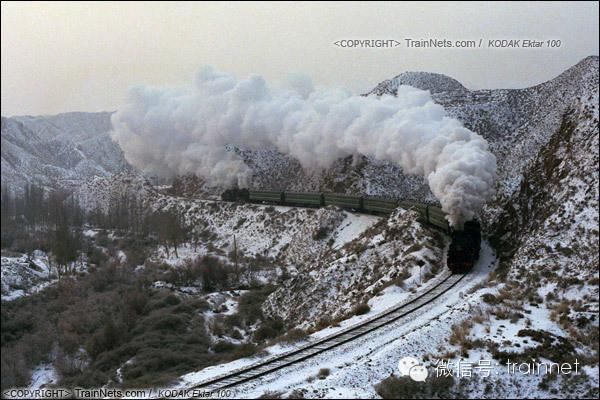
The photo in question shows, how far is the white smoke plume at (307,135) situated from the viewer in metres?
30.2

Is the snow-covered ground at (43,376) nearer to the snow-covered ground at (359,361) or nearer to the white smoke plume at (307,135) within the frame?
the snow-covered ground at (359,361)

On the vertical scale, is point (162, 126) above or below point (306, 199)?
above

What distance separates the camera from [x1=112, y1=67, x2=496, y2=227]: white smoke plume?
30219mm

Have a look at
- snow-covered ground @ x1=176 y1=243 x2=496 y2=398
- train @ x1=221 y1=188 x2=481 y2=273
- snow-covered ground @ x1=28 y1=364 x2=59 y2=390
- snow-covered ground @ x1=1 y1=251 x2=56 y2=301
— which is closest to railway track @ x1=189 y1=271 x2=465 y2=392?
snow-covered ground @ x1=176 y1=243 x2=496 y2=398

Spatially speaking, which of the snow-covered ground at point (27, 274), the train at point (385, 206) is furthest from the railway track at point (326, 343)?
the snow-covered ground at point (27, 274)

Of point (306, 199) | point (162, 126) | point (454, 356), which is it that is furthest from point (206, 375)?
point (162, 126)

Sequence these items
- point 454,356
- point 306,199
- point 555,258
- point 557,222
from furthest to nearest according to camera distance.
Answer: point 306,199, point 557,222, point 555,258, point 454,356

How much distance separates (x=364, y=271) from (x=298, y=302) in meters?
4.11

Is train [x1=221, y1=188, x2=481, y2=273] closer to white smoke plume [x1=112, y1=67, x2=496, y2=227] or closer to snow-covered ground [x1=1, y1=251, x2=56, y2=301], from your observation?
white smoke plume [x1=112, y1=67, x2=496, y2=227]

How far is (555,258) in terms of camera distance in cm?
2177

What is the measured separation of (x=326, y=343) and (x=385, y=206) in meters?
25.9

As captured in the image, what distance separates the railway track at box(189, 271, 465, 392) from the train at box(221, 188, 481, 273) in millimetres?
1556

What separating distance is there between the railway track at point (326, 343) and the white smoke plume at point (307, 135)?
6570mm

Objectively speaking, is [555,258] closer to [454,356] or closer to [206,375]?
[454,356]
